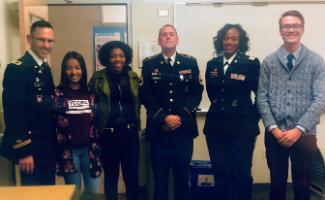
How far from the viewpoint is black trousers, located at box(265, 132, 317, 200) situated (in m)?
1.62

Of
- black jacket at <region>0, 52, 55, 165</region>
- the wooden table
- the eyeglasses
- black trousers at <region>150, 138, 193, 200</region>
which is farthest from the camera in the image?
black trousers at <region>150, 138, 193, 200</region>

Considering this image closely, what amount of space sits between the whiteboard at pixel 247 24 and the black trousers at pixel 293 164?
→ 1.37ft

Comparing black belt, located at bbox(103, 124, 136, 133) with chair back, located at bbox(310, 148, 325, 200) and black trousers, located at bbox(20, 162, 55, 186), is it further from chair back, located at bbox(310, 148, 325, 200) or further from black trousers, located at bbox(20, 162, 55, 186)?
chair back, located at bbox(310, 148, 325, 200)

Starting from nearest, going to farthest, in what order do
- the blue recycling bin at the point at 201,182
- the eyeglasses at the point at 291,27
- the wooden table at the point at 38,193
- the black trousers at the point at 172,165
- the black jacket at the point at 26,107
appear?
the wooden table at the point at 38,193 < the black jacket at the point at 26,107 < the eyeglasses at the point at 291,27 < the black trousers at the point at 172,165 < the blue recycling bin at the point at 201,182

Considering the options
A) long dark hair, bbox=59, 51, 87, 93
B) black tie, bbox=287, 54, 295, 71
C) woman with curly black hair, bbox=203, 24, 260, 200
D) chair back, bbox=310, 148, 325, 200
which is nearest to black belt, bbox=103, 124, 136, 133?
long dark hair, bbox=59, 51, 87, 93

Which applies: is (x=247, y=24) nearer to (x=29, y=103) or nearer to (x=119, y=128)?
Answer: (x=119, y=128)

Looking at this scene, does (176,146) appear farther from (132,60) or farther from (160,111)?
(132,60)

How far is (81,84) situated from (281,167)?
100 cm

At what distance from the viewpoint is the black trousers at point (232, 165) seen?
166 cm

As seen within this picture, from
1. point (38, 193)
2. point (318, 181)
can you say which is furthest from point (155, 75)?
point (318, 181)

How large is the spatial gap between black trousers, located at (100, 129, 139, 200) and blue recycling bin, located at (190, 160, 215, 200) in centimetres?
33

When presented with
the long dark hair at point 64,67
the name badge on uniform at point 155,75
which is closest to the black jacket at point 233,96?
the name badge on uniform at point 155,75

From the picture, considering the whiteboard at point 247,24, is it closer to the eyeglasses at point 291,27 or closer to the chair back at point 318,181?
the eyeglasses at point 291,27

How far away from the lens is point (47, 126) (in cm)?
152
